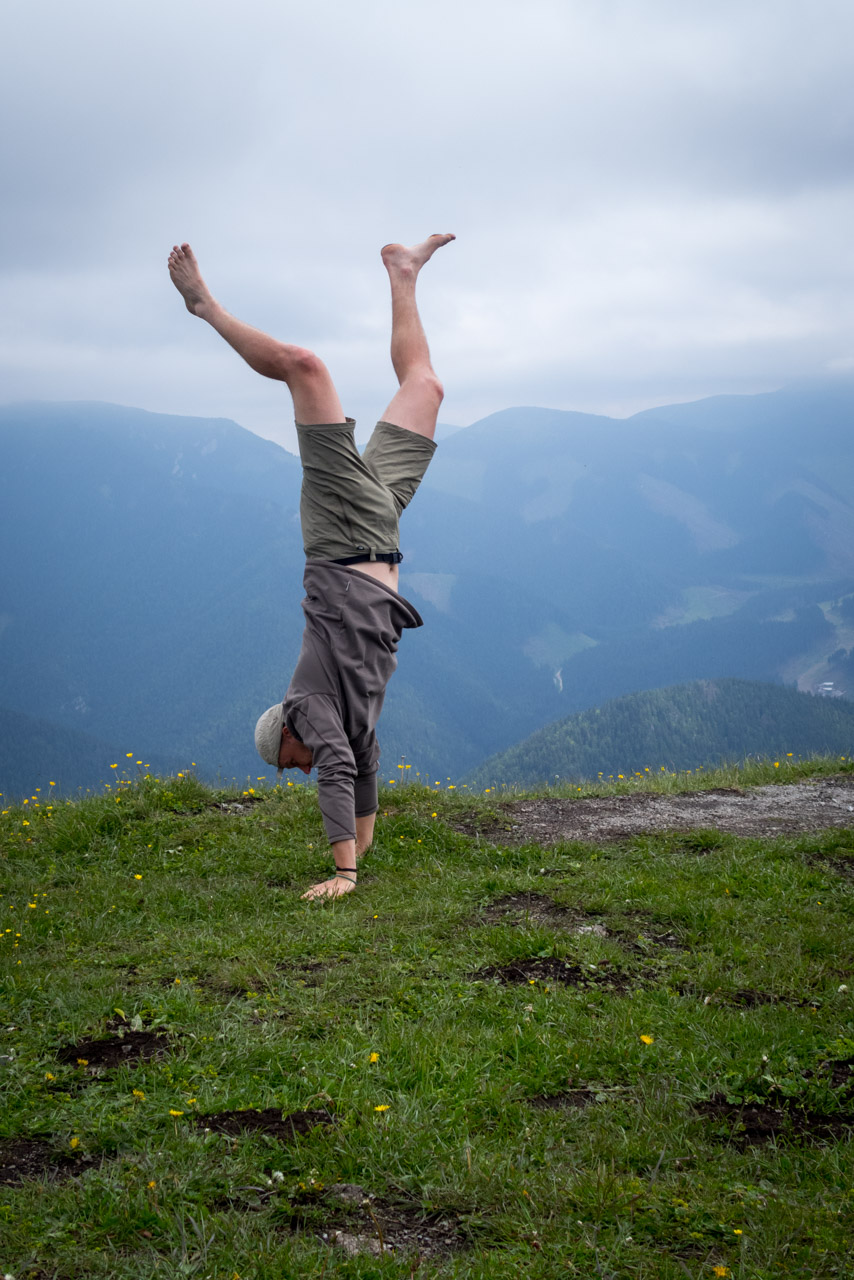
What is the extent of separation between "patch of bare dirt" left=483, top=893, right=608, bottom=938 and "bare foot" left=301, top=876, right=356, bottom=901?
1.02 metres

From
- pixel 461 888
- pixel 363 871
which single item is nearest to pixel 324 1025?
pixel 461 888

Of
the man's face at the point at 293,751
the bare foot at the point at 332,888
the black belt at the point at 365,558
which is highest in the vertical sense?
the black belt at the point at 365,558

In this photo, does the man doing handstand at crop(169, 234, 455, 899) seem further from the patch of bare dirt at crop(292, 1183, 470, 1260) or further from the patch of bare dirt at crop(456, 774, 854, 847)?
the patch of bare dirt at crop(292, 1183, 470, 1260)

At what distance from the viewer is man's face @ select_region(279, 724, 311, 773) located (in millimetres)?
6176

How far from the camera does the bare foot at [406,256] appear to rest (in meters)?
6.26

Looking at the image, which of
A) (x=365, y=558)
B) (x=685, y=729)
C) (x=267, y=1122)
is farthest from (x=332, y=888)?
(x=685, y=729)

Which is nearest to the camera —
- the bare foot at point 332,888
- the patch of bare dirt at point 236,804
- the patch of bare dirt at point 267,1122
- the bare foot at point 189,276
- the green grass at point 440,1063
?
the green grass at point 440,1063

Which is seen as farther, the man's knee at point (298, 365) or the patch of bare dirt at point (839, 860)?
the patch of bare dirt at point (839, 860)

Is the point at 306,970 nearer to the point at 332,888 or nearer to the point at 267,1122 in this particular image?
the point at 332,888

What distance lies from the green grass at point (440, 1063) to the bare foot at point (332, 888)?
0.55 ft

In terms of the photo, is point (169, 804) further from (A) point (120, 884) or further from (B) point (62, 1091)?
(B) point (62, 1091)

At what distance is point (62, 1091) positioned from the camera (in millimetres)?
3494

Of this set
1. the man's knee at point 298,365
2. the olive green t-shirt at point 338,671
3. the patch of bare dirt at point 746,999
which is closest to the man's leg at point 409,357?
the man's knee at point 298,365

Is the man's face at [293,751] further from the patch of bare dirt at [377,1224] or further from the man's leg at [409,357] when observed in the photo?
the patch of bare dirt at [377,1224]
